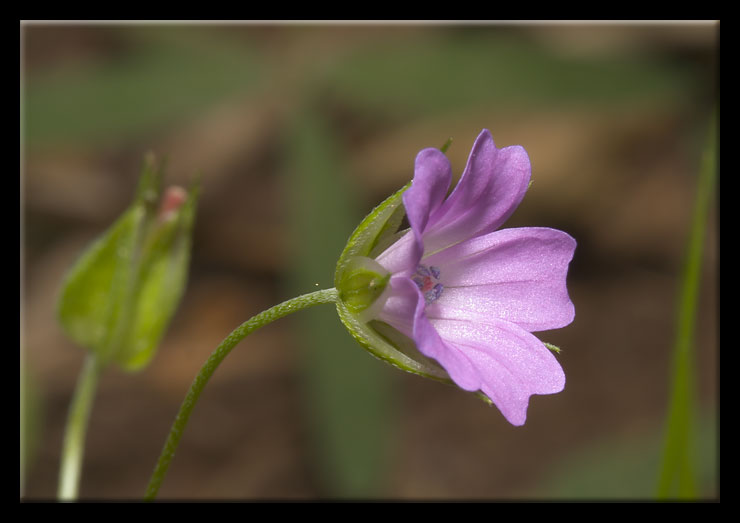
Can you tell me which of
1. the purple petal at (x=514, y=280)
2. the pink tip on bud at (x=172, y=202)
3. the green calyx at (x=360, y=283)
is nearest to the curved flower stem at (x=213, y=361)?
the green calyx at (x=360, y=283)

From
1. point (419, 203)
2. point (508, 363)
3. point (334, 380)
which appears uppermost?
point (419, 203)

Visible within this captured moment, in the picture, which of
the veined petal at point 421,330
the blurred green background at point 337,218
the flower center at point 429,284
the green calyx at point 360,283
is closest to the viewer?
the veined petal at point 421,330

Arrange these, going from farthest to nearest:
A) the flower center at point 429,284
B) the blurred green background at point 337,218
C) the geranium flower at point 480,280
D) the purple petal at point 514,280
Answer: the blurred green background at point 337,218, the flower center at point 429,284, the purple petal at point 514,280, the geranium flower at point 480,280

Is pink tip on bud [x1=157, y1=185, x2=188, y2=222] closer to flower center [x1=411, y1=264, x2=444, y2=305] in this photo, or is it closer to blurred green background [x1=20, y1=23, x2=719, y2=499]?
flower center [x1=411, y1=264, x2=444, y2=305]

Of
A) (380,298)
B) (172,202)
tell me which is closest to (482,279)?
(380,298)

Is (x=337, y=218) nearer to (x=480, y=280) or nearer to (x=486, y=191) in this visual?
(x=480, y=280)

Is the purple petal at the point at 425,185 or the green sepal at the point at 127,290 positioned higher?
the purple petal at the point at 425,185

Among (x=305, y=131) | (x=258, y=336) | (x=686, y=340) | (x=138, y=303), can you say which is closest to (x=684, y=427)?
(x=686, y=340)

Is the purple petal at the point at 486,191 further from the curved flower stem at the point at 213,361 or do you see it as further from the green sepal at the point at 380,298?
the curved flower stem at the point at 213,361

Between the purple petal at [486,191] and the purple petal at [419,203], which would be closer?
the purple petal at [419,203]
